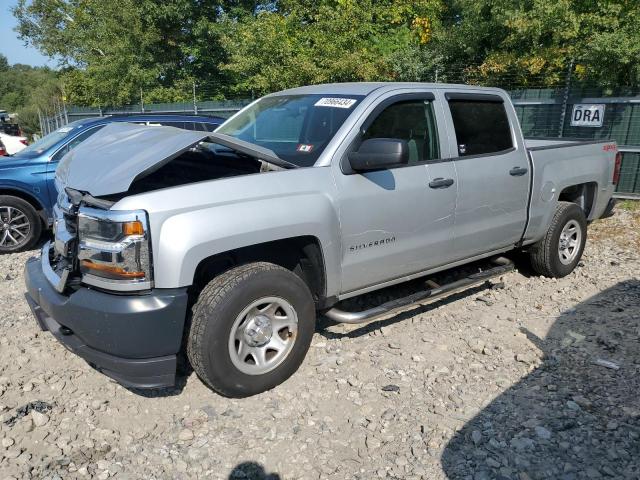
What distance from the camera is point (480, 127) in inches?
180

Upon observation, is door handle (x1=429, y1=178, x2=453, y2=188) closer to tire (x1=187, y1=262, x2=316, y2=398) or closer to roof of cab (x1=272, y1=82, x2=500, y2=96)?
roof of cab (x1=272, y1=82, x2=500, y2=96)

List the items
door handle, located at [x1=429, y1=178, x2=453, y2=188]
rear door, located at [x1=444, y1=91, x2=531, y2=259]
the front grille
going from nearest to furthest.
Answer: the front grille
door handle, located at [x1=429, y1=178, x2=453, y2=188]
rear door, located at [x1=444, y1=91, x2=531, y2=259]

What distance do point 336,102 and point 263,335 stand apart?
1.82 m

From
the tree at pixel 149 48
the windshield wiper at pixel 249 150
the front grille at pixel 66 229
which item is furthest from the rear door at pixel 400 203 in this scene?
the tree at pixel 149 48

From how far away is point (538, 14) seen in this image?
31.2 ft

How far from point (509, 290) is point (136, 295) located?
12.2 feet

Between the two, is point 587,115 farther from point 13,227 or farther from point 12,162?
point 13,227

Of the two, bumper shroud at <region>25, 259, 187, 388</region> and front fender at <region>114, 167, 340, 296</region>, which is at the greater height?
front fender at <region>114, 167, 340, 296</region>

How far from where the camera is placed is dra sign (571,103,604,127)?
9102 millimetres

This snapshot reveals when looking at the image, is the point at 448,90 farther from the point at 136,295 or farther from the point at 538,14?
the point at 538,14

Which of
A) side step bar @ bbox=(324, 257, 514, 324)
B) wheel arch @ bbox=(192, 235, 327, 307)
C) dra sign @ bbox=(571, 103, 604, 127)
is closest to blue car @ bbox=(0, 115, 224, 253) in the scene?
wheel arch @ bbox=(192, 235, 327, 307)

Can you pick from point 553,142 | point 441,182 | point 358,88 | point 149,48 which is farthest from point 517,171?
point 149,48

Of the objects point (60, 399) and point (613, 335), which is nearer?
point (60, 399)

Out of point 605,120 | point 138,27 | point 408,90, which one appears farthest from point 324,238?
point 138,27
